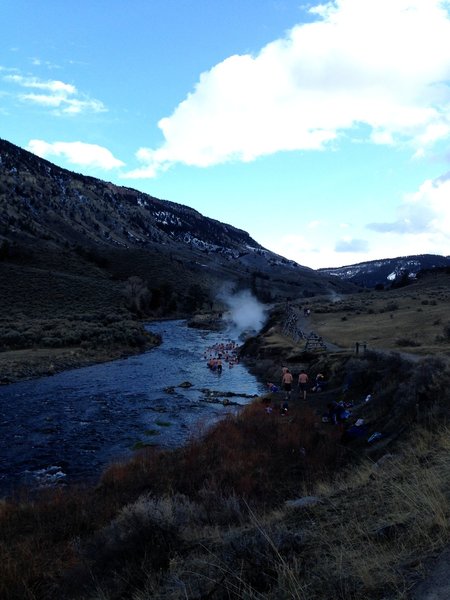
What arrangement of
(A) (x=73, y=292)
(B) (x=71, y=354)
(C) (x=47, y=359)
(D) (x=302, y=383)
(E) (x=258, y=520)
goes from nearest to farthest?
1. (E) (x=258, y=520)
2. (D) (x=302, y=383)
3. (C) (x=47, y=359)
4. (B) (x=71, y=354)
5. (A) (x=73, y=292)

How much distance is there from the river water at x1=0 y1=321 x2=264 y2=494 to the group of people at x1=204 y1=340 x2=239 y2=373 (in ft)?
2.92

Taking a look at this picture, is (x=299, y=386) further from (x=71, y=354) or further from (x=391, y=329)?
(x=71, y=354)

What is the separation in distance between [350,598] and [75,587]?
4651 mm

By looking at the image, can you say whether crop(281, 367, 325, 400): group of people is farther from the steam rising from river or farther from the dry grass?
the steam rising from river

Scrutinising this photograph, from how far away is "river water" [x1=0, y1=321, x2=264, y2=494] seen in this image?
17281 mm

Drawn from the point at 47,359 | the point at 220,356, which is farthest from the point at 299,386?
the point at 47,359

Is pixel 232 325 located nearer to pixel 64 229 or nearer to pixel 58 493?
pixel 58 493

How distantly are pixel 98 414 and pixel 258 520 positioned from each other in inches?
710

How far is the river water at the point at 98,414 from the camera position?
1728 cm

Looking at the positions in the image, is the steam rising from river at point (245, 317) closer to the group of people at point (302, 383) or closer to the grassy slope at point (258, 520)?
the group of people at point (302, 383)

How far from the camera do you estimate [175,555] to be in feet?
21.9

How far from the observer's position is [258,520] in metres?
7.91

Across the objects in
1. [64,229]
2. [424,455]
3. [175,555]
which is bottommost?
[175,555]

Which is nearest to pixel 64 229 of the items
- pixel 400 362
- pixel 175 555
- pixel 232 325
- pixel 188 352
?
pixel 232 325
